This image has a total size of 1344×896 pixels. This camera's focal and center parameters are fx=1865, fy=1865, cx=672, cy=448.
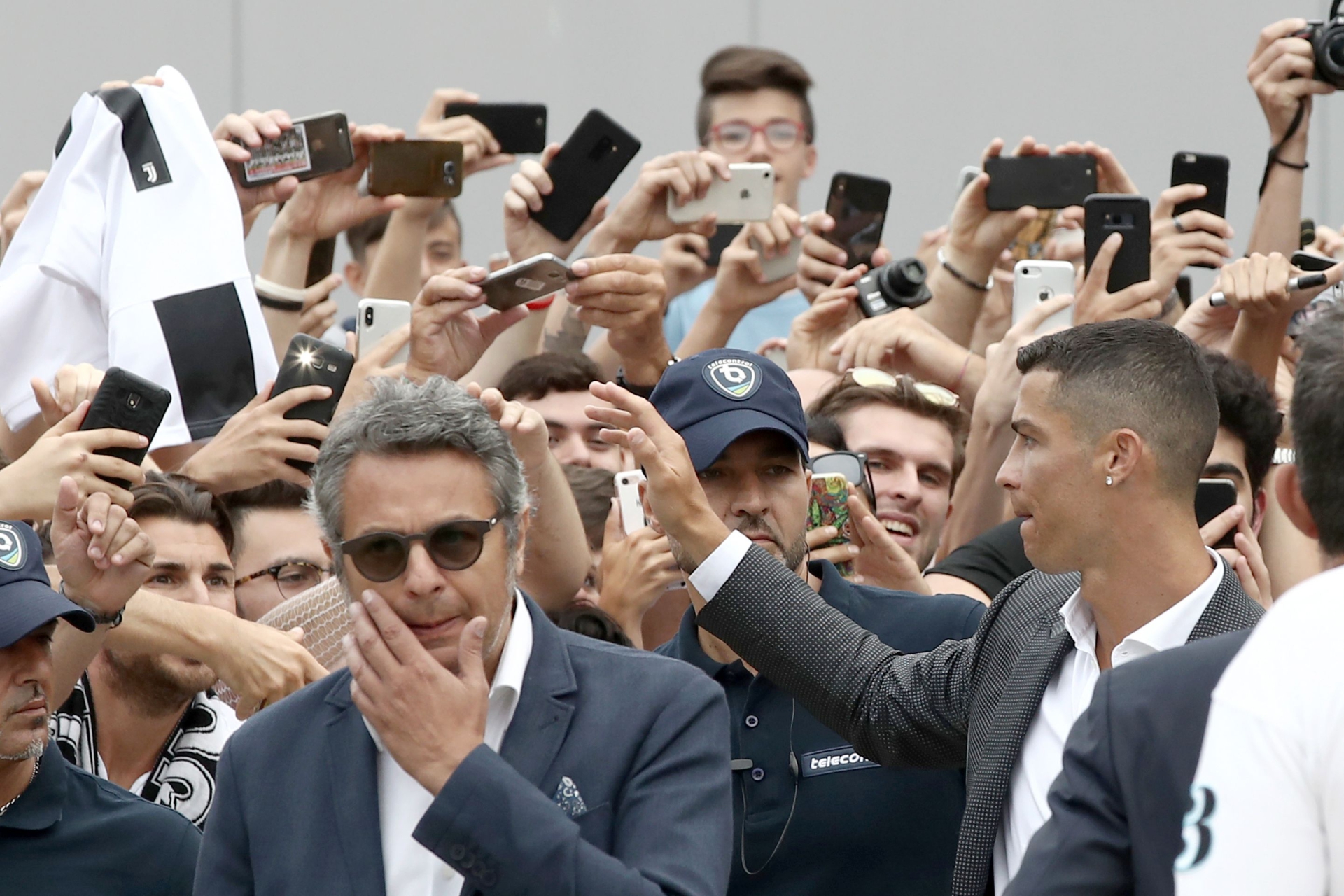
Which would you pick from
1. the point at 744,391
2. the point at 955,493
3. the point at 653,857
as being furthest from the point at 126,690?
the point at 955,493

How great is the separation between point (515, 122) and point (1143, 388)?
3155 millimetres

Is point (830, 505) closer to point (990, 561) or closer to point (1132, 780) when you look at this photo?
point (990, 561)

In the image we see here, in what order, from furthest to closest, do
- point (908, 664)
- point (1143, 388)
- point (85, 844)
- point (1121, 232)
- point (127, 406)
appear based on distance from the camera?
point (1121, 232) → point (127, 406) → point (85, 844) → point (908, 664) → point (1143, 388)

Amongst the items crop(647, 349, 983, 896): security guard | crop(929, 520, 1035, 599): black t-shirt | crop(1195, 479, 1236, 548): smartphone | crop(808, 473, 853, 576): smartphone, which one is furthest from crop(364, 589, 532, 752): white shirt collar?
crop(1195, 479, 1236, 548): smartphone

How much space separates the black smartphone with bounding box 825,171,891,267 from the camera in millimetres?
5570

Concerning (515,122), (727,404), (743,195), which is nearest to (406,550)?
(727,404)

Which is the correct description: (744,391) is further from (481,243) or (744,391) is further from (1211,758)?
(481,243)

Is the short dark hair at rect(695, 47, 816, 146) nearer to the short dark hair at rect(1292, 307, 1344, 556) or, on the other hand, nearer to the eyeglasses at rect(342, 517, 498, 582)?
the eyeglasses at rect(342, 517, 498, 582)

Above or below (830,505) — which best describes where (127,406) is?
above

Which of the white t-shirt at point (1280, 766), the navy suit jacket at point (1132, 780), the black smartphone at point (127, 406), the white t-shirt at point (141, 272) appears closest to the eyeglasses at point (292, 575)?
the white t-shirt at point (141, 272)

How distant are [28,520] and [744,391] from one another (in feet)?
5.41

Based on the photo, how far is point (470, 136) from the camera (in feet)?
18.6

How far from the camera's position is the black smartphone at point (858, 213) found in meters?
5.57

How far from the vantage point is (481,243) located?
8.70 metres
